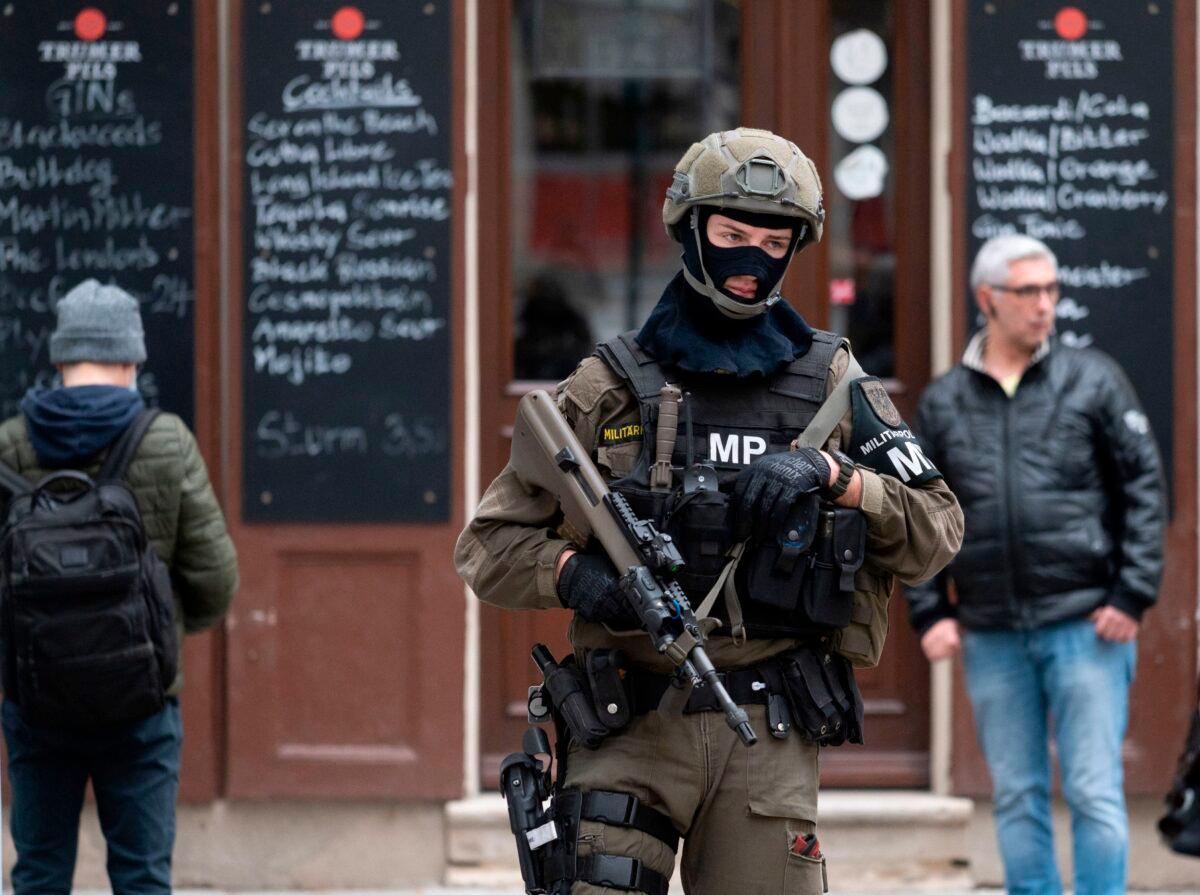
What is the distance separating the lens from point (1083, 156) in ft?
20.0

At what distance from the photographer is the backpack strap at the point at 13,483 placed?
435 centimetres

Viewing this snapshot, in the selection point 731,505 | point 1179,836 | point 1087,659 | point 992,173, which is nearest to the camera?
point 731,505

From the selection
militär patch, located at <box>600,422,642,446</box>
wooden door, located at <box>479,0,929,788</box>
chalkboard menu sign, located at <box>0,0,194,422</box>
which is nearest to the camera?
militär patch, located at <box>600,422,642,446</box>

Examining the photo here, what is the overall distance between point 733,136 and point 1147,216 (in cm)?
301

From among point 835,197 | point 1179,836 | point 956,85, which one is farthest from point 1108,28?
point 1179,836

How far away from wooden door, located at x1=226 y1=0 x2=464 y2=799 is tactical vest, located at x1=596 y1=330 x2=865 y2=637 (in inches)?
103

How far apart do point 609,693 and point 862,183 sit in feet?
11.3

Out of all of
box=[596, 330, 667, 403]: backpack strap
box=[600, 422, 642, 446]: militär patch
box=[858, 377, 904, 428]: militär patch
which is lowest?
box=[600, 422, 642, 446]: militär patch

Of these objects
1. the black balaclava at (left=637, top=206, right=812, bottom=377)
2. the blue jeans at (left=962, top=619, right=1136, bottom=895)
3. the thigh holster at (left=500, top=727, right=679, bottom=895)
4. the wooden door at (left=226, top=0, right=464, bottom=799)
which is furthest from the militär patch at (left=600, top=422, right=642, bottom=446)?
the wooden door at (left=226, top=0, right=464, bottom=799)

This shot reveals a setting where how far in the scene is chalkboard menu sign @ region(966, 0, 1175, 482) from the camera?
239 inches

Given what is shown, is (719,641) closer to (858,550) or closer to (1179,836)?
(858,550)

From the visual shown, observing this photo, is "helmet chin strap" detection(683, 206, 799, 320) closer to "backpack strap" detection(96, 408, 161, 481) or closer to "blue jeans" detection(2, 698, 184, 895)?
"backpack strap" detection(96, 408, 161, 481)

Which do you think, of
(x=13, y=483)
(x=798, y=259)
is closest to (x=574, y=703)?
(x=13, y=483)

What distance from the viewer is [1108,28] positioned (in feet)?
20.1
